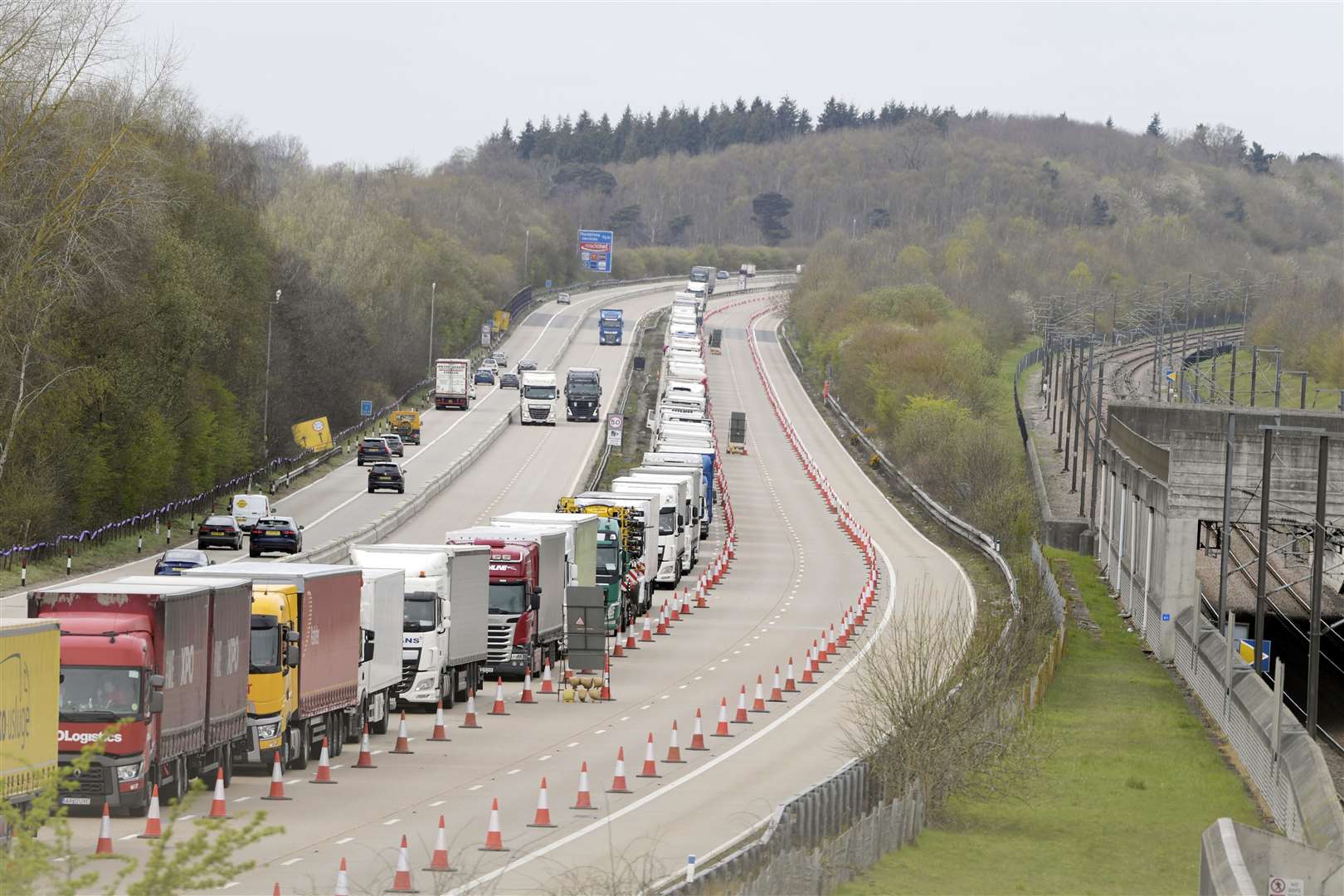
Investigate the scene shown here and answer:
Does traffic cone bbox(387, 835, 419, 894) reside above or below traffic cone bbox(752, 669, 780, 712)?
above

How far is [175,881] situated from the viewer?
37.4ft

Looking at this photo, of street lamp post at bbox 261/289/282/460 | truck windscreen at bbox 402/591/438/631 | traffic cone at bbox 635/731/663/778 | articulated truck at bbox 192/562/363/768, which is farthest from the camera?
street lamp post at bbox 261/289/282/460

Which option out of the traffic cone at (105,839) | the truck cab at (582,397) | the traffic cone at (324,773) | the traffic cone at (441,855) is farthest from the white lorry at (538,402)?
the traffic cone at (441,855)

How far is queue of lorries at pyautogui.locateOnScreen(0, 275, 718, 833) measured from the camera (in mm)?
23156

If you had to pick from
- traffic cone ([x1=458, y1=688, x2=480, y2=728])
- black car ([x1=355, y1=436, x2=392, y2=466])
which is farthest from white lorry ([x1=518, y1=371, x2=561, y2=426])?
traffic cone ([x1=458, y1=688, x2=480, y2=728])

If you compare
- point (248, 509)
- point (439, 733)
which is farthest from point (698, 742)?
point (248, 509)

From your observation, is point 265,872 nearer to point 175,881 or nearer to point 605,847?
point 605,847

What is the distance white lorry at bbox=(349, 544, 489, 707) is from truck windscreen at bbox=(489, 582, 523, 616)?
2.28 m

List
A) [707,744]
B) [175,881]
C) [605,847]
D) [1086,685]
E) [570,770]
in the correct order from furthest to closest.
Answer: [1086,685]
[707,744]
[570,770]
[605,847]
[175,881]

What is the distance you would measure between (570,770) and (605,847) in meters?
6.54

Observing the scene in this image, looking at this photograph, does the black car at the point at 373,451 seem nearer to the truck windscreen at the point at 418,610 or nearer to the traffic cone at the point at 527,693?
the traffic cone at the point at 527,693

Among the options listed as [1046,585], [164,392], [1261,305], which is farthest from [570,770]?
[1261,305]

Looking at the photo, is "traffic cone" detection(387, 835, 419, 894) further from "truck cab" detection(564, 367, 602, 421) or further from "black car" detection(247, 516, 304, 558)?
"truck cab" detection(564, 367, 602, 421)

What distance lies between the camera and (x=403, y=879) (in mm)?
19875
